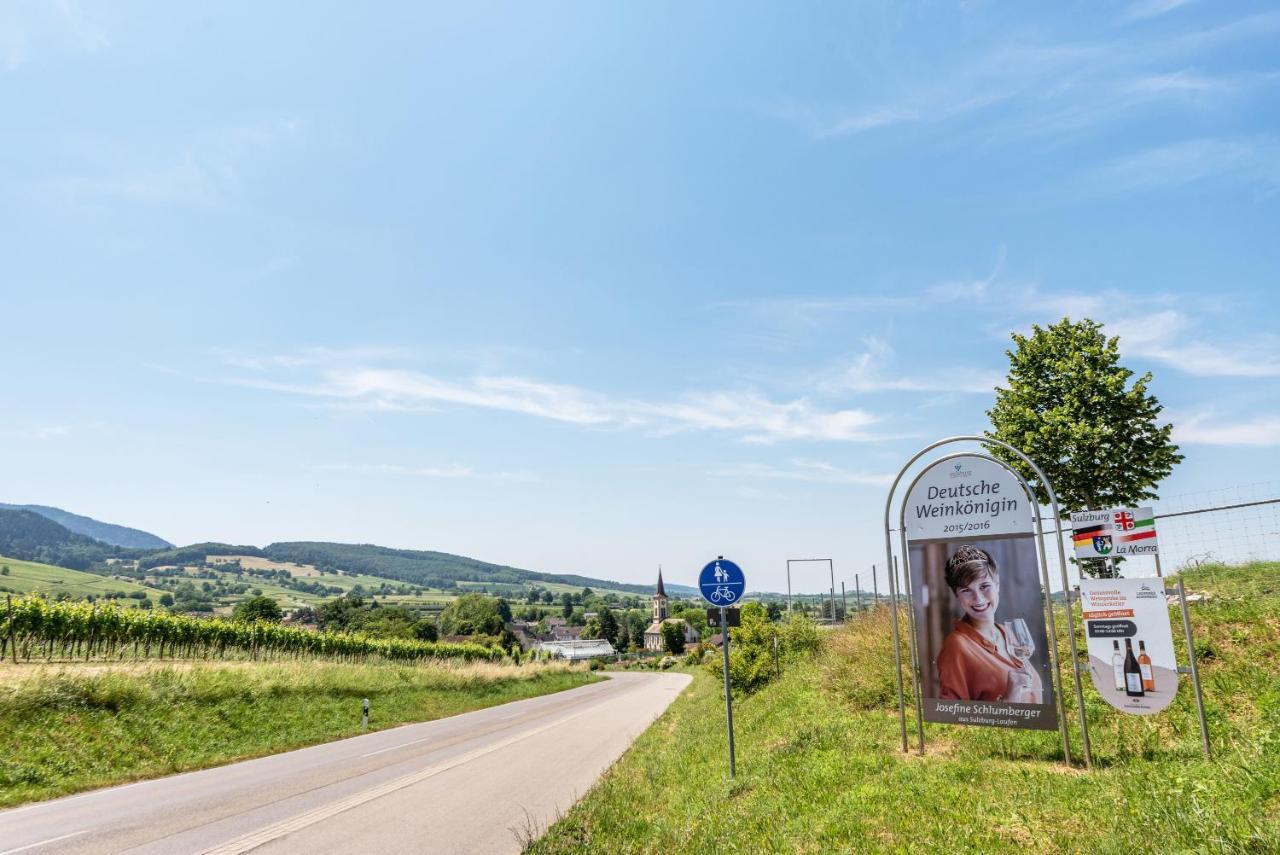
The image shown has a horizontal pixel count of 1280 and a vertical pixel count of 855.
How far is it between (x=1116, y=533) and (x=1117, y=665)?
1.73 meters

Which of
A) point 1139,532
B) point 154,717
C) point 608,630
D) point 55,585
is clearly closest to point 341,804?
point 154,717

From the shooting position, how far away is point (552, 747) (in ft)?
60.7

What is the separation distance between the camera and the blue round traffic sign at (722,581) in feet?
39.2

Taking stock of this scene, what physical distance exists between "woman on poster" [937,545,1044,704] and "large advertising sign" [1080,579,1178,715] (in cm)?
94

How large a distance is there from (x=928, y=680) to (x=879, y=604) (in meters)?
11.0

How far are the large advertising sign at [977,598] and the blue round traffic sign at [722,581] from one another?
2.93m

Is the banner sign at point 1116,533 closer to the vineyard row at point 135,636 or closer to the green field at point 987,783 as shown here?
the green field at point 987,783

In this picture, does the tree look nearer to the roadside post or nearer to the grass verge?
the roadside post

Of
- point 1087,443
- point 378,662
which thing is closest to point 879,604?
point 1087,443

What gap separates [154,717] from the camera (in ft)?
56.5

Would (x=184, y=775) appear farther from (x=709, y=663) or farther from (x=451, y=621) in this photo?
(x=451, y=621)

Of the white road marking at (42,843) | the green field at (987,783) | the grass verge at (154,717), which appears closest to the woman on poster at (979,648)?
the green field at (987,783)

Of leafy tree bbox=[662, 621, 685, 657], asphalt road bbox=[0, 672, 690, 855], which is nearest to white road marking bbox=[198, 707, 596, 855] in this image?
asphalt road bbox=[0, 672, 690, 855]

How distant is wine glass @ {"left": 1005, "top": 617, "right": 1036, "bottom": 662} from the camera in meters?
9.72
